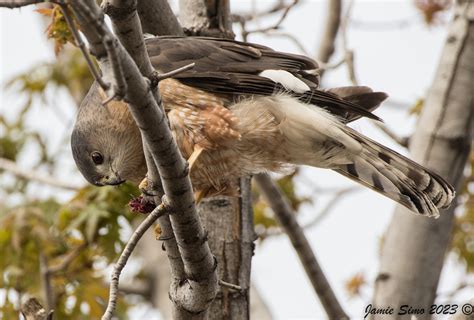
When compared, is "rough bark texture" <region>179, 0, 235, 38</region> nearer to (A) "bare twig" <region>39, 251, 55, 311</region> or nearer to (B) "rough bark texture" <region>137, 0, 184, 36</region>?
(B) "rough bark texture" <region>137, 0, 184, 36</region>

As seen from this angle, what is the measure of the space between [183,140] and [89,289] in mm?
2091

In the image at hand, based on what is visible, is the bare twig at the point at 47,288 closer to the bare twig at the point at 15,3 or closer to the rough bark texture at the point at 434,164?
the rough bark texture at the point at 434,164

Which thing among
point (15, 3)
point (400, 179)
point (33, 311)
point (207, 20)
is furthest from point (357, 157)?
point (15, 3)

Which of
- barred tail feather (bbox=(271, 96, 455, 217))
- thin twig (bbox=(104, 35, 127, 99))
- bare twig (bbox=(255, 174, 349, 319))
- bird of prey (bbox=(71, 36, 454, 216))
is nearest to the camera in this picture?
thin twig (bbox=(104, 35, 127, 99))

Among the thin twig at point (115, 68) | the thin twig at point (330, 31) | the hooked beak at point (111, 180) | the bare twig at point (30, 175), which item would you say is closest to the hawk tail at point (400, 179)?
the hooked beak at point (111, 180)

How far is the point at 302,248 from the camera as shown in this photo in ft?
16.2

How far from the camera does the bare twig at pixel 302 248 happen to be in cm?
477

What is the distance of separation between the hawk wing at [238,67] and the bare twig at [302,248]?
0.86 metres

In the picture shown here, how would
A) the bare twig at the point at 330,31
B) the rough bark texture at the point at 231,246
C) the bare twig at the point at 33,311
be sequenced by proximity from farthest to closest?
the bare twig at the point at 330,31 < the rough bark texture at the point at 231,246 < the bare twig at the point at 33,311

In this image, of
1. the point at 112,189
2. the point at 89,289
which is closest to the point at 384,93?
the point at 112,189

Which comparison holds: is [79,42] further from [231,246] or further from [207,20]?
[207,20]

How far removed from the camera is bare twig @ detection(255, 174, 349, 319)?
477cm

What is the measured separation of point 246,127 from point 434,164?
1.30 m

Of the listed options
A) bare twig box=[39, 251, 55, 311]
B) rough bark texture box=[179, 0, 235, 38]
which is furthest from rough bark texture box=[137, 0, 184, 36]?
bare twig box=[39, 251, 55, 311]
